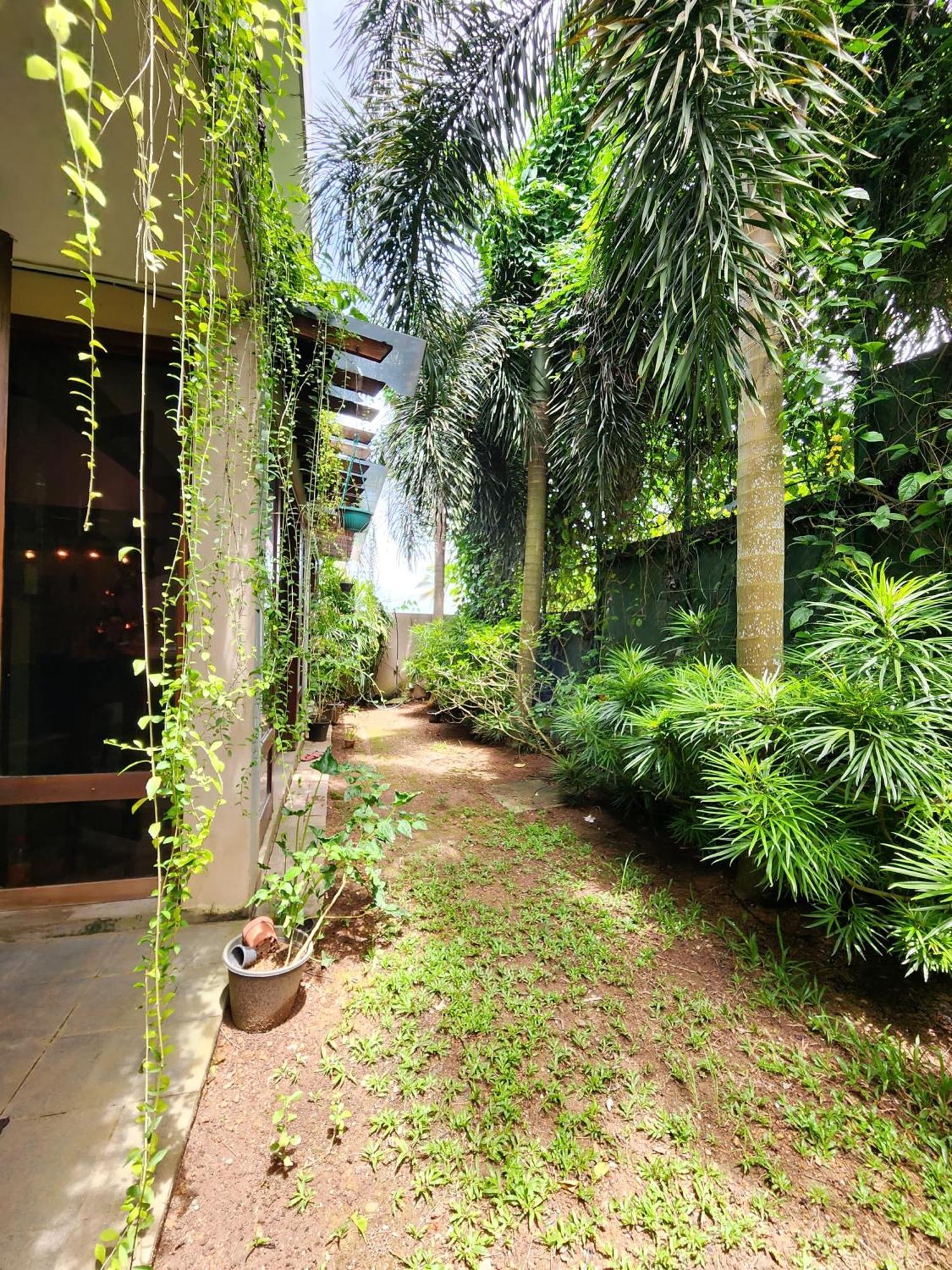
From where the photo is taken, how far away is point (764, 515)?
7.57 ft

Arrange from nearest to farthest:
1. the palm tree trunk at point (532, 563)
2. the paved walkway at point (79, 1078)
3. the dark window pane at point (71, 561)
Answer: the paved walkway at point (79, 1078), the dark window pane at point (71, 561), the palm tree trunk at point (532, 563)

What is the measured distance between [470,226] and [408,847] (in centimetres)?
461

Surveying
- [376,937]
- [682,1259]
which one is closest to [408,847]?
[376,937]

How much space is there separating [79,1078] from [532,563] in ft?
15.4

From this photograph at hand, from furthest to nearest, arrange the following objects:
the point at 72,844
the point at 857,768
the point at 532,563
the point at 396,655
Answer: the point at 396,655
the point at 532,563
the point at 72,844
the point at 857,768

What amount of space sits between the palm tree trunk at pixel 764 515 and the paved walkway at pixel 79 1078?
2.64 metres

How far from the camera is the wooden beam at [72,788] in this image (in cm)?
225

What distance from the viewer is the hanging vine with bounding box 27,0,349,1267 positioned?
1008 millimetres

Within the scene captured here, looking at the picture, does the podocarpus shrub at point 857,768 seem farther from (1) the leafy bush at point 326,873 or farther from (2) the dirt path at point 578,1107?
(1) the leafy bush at point 326,873

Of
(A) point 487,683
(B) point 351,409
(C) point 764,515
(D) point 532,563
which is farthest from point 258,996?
(D) point 532,563

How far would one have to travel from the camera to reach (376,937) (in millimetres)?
2211

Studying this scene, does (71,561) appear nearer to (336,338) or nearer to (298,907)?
(336,338)

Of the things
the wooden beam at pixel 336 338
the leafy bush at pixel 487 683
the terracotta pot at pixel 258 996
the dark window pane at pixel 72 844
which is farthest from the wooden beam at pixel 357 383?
the terracotta pot at pixel 258 996

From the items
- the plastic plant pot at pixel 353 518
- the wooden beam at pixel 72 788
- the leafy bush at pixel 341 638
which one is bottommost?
the wooden beam at pixel 72 788
